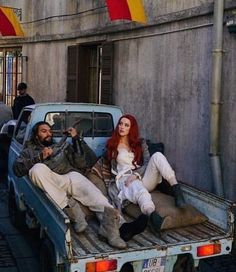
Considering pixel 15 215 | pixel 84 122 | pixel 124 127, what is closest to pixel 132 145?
pixel 124 127

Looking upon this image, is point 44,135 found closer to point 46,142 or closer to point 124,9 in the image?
point 46,142

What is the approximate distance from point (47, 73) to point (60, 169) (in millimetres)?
8840

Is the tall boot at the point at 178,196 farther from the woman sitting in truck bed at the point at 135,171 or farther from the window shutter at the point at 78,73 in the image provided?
the window shutter at the point at 78,73

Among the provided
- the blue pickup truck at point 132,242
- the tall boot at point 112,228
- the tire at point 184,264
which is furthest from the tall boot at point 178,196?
the tall boot at point 112,228

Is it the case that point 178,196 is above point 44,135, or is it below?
below

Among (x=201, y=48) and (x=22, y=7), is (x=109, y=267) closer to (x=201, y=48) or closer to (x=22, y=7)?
(x=201, y=48)

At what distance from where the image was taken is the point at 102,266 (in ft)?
12.2

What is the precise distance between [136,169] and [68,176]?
30.7 inches

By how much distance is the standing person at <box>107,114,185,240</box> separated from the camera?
4637 mm

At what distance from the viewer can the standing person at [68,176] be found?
13.6ft

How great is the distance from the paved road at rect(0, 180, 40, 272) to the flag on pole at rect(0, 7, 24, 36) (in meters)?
6.95

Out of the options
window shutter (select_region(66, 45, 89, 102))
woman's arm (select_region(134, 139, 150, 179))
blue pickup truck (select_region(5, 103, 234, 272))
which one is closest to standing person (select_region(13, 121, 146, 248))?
blue pickup truck (select_region(5, 103, 234, 272))

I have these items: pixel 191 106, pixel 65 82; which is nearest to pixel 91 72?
pixel 65 82

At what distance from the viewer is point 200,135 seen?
757 cm
